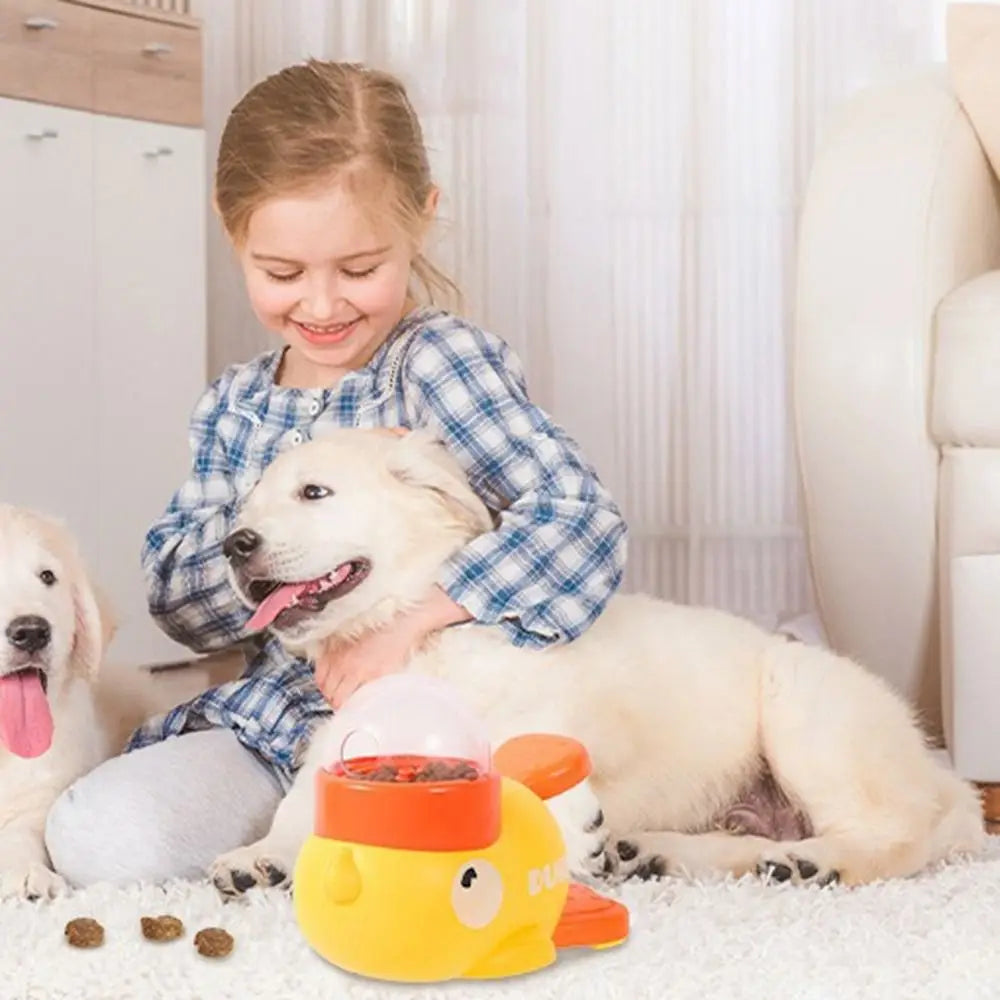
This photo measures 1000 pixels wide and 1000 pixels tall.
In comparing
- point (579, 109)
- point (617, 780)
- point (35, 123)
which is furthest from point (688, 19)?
point (617, 780)

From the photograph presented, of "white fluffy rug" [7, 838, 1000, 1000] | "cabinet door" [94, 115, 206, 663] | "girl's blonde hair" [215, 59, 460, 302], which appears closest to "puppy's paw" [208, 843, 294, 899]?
"white fluffy rug" [7, 838, 1000, 1000]

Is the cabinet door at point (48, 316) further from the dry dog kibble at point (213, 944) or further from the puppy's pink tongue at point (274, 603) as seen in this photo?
the dry dog kibble at point (213, 944)

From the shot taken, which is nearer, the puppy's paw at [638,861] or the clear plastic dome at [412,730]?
the clear plastic dome at [412,730]

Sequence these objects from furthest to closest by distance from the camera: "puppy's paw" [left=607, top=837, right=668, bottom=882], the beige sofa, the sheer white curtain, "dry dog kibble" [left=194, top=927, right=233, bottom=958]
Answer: the sheer white curtain
the beige sofa
"puppy's paw" [left=607, top=837, right=668, bottom=882]
"dry dog kibble" [left=194, top=927, right=233, bottom=958]

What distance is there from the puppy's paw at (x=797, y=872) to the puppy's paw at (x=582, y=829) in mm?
145

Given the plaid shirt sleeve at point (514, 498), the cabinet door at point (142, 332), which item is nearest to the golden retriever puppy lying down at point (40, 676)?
the plaid shirt sleeve at point (514, 498)

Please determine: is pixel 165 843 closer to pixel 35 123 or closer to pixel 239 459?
pixel 239 459

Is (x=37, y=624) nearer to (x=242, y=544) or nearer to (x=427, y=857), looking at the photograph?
(x=242, y=544)

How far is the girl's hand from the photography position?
1.72 meters

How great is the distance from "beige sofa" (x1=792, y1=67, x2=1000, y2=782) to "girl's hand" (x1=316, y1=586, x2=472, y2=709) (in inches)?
25.3

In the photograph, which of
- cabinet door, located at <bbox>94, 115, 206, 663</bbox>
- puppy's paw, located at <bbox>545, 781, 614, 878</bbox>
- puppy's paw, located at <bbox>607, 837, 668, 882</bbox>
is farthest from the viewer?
cabinet door, located at <bbox>94, 115, 206, 663</bbox>

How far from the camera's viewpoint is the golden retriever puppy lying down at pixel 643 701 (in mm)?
1637

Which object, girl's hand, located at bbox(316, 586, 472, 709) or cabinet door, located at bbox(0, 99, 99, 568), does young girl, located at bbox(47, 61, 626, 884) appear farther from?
cabinet door, located at bbox(0, 99, 99, 568)

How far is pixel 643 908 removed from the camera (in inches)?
57.7
